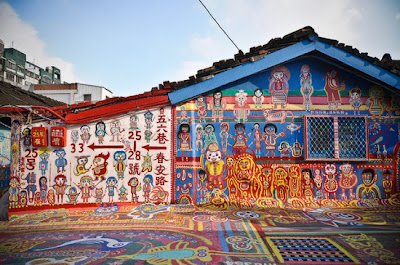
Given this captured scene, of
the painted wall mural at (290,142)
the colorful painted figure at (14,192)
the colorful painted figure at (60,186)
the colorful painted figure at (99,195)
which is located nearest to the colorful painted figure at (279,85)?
the painted wall mural at (290,142)

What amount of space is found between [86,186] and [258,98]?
17.1ft

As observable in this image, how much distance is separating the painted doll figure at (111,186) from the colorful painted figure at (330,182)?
5.62 metres

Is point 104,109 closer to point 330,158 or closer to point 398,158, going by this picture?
point 330,158

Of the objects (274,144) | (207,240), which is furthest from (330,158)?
(207,240)

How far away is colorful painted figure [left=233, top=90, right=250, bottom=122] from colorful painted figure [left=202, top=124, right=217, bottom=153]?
29.9 inches

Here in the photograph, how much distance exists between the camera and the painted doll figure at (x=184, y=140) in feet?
22.2

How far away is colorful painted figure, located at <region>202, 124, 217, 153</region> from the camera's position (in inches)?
268

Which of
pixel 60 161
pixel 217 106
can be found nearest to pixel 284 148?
pixel 217 106

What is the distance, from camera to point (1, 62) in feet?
106

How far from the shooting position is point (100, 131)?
667 cm

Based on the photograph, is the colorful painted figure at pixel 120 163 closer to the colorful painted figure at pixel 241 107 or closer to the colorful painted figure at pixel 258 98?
the colorful painted figure at pixel 241 107

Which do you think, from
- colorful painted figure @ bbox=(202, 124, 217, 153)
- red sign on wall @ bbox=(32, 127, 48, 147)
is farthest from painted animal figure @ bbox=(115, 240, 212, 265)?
red sign on wall @ bbox=(32, 127, 48, 147)

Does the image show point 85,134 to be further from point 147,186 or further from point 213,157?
point 213,157

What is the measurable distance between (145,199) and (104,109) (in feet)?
8.67
